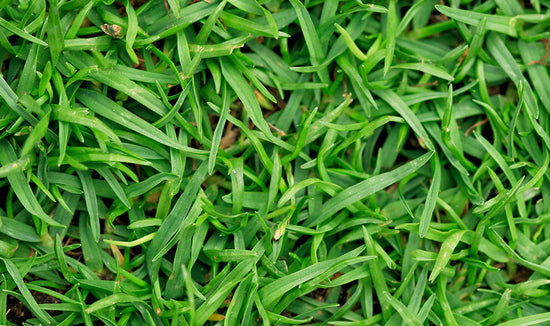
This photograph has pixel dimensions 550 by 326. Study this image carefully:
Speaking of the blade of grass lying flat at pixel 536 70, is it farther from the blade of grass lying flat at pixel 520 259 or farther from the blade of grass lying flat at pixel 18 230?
the blade of grass lying flat at pixel 18 230

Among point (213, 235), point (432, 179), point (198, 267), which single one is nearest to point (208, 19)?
point (213, 235)

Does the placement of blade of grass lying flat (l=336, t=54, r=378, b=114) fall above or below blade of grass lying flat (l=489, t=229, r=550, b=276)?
above

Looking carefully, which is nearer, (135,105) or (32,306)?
(32,306)

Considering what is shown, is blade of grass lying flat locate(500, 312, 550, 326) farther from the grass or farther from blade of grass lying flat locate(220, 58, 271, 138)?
blade of grass lying flat locate(220, 58, 271, 138)

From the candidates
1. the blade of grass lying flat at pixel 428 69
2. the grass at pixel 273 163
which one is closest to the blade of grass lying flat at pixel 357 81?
the grass at pixel 273 163

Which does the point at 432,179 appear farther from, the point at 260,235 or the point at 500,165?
the point at 260,235

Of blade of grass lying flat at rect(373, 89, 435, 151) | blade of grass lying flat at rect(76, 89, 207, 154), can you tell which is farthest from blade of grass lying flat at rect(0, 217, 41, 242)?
blade of grass lying flat at rect(373, 89, 435, 151)

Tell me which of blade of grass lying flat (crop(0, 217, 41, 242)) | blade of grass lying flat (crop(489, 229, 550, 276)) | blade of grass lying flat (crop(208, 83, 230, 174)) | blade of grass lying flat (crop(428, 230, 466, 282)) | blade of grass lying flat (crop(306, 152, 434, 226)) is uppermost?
blade of grass lying flat (crop(208, 83, 230, 174))

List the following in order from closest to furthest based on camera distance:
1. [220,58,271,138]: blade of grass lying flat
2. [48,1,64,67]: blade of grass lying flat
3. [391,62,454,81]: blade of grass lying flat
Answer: [48,1,64,67]: blade of grass lying flat < [220,58,271,138]: blade of grass lying flat < [391,62,454,81]: blade of grass lying flat
